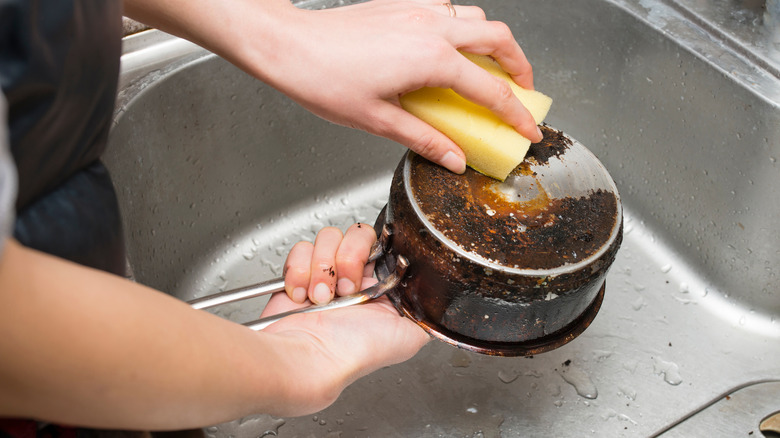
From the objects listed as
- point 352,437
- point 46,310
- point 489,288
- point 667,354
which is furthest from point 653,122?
point 46,310

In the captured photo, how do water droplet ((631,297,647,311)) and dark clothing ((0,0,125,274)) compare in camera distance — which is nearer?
dark clothing ((0,0,125,274))

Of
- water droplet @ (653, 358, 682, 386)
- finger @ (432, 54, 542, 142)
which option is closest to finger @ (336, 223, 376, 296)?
finger @ (432, 54, 542, 142)

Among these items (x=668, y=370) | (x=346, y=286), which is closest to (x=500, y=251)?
(x=346, y=286)

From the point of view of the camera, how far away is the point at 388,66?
0.76 m

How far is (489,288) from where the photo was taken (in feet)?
2.35

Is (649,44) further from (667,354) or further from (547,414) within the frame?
(547,414)

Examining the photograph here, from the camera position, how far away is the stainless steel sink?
108 cm

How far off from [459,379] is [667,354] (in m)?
0.42

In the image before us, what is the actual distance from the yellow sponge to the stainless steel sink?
1.59ft

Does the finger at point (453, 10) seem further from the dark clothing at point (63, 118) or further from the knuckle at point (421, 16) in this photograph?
the dark clothing at point (63, 118)

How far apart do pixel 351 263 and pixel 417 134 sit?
0.23m

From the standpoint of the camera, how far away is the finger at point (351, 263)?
0.92m

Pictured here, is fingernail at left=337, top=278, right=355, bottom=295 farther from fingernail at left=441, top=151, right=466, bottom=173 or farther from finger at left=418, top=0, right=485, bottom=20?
finger at left=418, top=0, right=485, bottom=20

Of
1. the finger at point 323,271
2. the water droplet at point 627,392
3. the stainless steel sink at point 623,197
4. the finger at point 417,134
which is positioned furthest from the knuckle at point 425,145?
the water droplet at point 627,392
